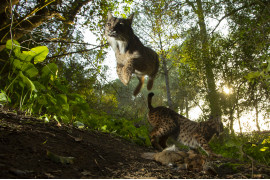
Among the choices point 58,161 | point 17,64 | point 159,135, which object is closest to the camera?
point 58,161

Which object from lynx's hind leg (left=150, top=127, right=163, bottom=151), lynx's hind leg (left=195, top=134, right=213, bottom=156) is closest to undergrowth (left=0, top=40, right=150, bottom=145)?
lynx's hind leg (left=150, top=127, right=163, bottom=151)

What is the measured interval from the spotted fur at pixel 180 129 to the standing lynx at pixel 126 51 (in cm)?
169

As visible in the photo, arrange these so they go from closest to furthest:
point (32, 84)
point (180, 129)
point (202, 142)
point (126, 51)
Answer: point (126, 51) < point (32, 84) < point (202, 142) < point (180, 129)

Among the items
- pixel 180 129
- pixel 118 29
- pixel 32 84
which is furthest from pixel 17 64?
pixel 180 129

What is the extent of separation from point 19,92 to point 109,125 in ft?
6.22

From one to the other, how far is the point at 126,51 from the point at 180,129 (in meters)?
2.40

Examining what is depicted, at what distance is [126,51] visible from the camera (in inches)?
69.6

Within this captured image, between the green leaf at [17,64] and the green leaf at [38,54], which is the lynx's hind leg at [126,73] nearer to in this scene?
the green leaf at [38,54]

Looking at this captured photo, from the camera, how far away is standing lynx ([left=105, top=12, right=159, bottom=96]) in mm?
1661

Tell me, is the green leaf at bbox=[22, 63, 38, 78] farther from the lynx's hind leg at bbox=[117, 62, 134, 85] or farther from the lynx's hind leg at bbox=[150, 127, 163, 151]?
the lynx's hind leg at bbox=[150, 127, 163, 151]

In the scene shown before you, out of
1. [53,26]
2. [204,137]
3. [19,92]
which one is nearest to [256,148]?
[204,137]

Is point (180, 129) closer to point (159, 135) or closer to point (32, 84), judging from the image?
point (159, 135)

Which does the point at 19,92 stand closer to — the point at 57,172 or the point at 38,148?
the point at 38,148

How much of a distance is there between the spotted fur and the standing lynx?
169 centimetres
